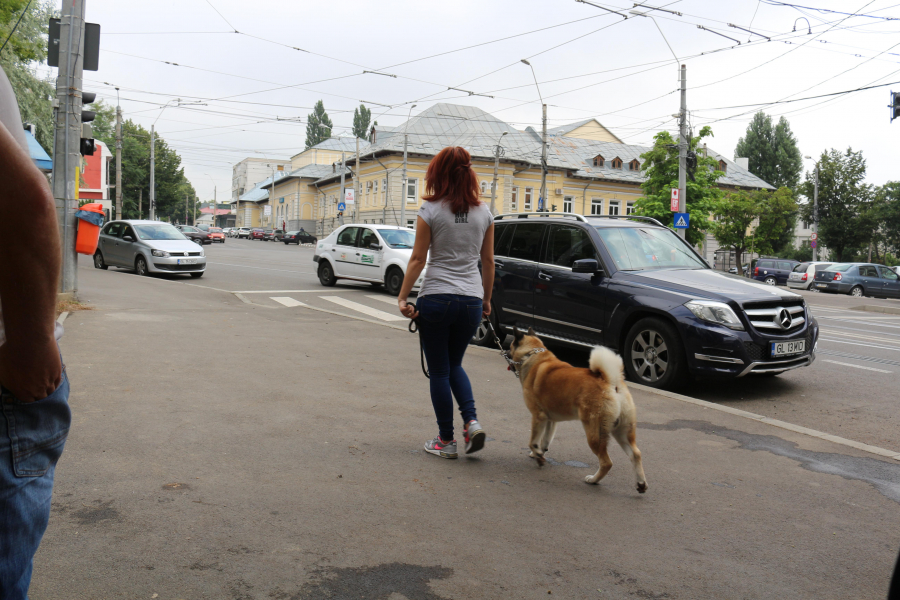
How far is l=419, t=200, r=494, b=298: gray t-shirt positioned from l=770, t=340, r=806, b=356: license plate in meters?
4.05

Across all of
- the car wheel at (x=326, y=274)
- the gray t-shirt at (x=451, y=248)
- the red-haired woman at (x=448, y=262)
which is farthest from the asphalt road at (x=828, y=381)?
the gray t-shirt at (x=451, y=248)

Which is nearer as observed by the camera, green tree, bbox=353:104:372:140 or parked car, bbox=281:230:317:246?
parked car, bbox=281:230:317:246

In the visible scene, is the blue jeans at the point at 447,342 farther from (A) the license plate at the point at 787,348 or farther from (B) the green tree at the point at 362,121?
(B) the green tree at the point at 362,121

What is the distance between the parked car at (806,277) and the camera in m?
32.9

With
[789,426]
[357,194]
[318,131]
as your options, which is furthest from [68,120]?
[318,131]

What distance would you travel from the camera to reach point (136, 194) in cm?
7888

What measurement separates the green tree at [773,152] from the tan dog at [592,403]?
84612 mm

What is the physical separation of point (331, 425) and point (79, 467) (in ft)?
5.77

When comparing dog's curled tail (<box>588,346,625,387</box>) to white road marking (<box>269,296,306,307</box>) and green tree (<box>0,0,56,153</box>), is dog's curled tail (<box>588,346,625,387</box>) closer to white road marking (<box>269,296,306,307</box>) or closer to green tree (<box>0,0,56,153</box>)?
white road marking (<box>269,296,306,307</box>)

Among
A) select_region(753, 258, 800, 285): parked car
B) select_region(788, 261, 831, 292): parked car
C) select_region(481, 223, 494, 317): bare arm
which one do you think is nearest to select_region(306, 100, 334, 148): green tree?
select_region(753, 258, 800, 285): parked car

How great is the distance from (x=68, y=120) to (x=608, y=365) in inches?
450

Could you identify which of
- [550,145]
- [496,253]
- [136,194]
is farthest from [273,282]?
[136,194]

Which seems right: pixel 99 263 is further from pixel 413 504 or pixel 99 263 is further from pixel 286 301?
pixel 413 504

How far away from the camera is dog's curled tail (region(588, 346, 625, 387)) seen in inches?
164
